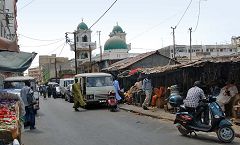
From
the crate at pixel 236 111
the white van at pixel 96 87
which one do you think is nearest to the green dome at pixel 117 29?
the white van at pixel 96 87

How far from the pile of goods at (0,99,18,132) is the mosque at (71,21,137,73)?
42.5 metres

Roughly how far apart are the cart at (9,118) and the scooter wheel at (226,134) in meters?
5.19

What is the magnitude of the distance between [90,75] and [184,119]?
14029mm

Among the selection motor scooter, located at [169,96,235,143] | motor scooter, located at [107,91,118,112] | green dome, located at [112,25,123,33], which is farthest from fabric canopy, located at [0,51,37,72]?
green dome, located at [112,25,123,33]

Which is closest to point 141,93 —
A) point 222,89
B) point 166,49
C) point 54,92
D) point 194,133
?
point 222,89

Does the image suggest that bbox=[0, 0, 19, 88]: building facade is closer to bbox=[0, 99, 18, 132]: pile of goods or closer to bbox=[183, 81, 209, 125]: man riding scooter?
bbox=[183, 81, 209, 125]: man riding scooter

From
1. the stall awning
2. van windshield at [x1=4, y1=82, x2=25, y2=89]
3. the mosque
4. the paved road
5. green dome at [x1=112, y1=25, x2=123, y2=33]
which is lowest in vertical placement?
the paved road

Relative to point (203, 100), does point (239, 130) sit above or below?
below

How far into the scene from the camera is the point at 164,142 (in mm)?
11594

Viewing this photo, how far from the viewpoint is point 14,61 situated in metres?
9.28

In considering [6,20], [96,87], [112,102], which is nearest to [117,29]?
[6,20]

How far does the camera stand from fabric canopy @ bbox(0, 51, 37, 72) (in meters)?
9.02

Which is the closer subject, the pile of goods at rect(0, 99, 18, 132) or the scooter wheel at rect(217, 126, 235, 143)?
the pile of goods at rect(0, 99, 18, 132)

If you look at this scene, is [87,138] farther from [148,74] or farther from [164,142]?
[148,74]
